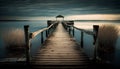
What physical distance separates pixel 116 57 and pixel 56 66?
51.5 ft

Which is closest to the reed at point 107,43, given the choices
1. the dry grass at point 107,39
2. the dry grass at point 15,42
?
the dry grass at point 107,39

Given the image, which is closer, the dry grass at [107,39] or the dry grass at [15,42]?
the dry grass at [107,39]

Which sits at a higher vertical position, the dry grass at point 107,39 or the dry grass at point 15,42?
the dry grass at point 107,39

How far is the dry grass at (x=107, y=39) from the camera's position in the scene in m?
21.9

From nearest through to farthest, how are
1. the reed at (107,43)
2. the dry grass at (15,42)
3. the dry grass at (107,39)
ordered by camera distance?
the reed at (107,43)
the dry grass at (107,39)
the dry grass at (15,42)

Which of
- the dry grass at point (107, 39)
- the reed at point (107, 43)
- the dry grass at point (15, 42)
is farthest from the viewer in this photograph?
the dry grass at point (15, 42)

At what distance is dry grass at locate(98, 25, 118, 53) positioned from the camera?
21.9 meters

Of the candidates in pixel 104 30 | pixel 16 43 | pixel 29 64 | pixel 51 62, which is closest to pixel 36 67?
pixel 29 64

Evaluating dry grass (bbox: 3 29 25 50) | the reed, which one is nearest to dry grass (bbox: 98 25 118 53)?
the reed

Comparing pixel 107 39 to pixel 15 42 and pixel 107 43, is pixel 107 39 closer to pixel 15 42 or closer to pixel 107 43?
pixel 107 43

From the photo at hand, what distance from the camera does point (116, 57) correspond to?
20.5m

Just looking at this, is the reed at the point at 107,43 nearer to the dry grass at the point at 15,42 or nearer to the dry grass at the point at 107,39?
the dry grass at the point at 107,39

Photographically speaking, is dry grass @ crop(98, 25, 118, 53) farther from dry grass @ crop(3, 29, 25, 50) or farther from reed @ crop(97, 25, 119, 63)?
dry grass @ crop(3, 29, 25, 50)

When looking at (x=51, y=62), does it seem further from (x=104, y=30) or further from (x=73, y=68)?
(x=104, y=30)
